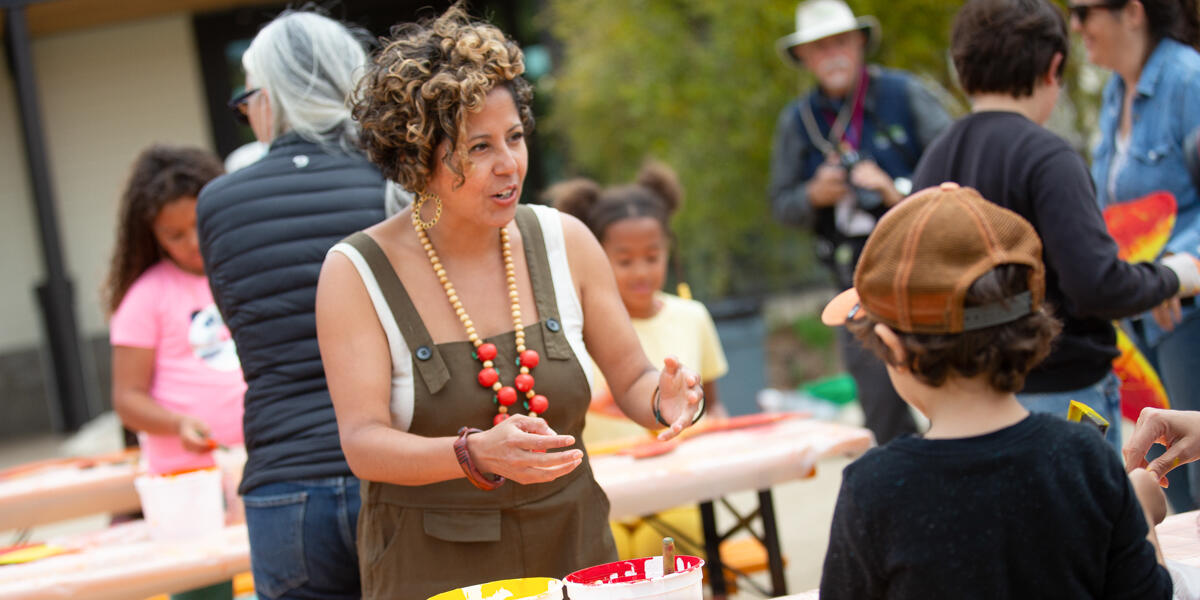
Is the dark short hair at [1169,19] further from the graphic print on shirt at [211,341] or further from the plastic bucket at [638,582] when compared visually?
the graphic print on shirt at [211,341]

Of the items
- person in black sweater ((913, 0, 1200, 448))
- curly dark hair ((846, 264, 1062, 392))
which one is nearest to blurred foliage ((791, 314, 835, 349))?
person in black sweater ((913, 0, 1200, 448))

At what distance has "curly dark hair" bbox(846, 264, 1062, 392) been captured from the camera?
1.40m

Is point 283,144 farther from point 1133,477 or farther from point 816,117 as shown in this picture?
point 816,117

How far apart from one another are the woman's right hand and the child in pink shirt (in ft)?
6.84

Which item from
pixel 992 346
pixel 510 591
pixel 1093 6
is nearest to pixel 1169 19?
pixel 1093 6

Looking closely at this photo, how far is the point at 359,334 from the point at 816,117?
119 inches

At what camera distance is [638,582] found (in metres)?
1.65

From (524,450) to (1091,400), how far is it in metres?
1.61

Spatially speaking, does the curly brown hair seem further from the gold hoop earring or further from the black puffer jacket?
the black puffer jacket

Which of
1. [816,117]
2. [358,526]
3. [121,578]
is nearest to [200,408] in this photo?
[121,578]

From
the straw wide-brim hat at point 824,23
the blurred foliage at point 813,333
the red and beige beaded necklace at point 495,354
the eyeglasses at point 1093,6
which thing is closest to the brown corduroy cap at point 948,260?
the red and beige beaded necklace at point 495,354

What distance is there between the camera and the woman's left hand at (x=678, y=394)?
78.1 inches

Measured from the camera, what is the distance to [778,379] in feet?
30.7

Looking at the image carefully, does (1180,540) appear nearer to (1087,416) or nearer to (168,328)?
(1087,416)
